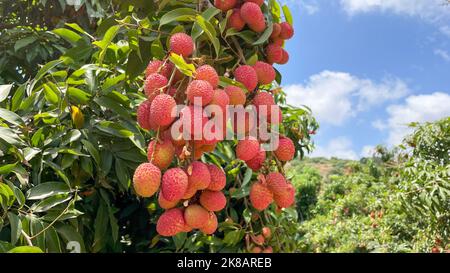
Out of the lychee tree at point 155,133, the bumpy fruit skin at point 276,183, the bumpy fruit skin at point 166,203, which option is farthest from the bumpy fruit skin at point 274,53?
the bumpy fruit skin at point 166,203

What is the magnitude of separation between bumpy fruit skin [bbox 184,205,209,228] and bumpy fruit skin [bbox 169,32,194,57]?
0.72ft

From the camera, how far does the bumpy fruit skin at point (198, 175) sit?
548 mm

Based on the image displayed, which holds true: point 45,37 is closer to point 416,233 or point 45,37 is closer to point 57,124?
point 57,124

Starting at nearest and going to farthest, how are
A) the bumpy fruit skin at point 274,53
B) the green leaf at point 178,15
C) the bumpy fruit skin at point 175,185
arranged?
the bumpy fruit skin at point 175,185
the green leaf at point 178,15
the bumpy fruit skin at point 274,53

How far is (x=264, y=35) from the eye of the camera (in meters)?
0.70

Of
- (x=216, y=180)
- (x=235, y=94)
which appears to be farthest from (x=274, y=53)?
(x=216, y=180)

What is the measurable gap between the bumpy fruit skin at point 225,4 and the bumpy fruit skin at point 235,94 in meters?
0.17

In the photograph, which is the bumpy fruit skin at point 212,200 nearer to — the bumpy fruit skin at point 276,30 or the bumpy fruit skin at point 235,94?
the bumpy fruit skin at point 235,94

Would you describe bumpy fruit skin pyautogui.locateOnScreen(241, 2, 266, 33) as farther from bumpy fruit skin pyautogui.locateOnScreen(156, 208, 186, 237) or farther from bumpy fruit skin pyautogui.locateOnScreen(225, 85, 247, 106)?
bumpy fruit skin pyautogui.locateOnScreen(156, 208, 186, 237)

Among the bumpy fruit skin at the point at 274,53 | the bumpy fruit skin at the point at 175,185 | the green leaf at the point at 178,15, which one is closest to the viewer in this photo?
the bumpy fruit skin at the point at 175,185

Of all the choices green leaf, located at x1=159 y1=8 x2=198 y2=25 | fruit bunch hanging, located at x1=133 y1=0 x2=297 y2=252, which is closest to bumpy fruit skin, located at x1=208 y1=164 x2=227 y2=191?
fruit bunch hanging, located at x1=133 y1=0 x2=297 y2=252

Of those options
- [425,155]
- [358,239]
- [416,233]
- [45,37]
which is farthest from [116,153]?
[358,239]

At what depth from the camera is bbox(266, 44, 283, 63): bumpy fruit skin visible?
2.44 feet
